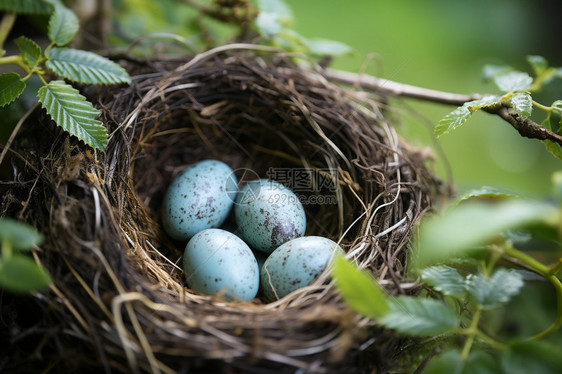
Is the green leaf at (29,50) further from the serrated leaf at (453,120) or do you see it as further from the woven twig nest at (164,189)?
the serrated leaf at (453,120)

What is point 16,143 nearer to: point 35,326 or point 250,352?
point 35,326

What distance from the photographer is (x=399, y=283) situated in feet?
2.79

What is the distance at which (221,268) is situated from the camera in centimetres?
93

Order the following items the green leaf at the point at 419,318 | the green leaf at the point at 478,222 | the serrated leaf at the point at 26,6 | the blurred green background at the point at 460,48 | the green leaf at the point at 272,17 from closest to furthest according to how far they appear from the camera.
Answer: the green leaf at the point at 478,222 < the green leaf at the point at 419,318 < the serrated leaf at the point at 26,6 < the green leaf at the point at 272,17 < the blurred green background at the point at 460,48

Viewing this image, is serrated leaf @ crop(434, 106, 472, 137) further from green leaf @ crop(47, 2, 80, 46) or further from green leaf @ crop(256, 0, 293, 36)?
green leaf @ crop(47, 2, 80, 46)

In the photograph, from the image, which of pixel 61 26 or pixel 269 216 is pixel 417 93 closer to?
pixel 269 216

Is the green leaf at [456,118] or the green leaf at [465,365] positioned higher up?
the green leaf at [456,118]

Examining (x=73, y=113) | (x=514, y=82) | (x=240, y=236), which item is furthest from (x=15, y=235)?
(x=514, y=82)

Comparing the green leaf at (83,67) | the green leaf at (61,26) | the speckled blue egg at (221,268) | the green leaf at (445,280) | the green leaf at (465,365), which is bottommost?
the speckled blue egg at (221,268)

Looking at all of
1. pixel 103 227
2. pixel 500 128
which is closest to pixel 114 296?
pixel 103 227

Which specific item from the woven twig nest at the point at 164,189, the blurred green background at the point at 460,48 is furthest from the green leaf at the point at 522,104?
→ the blurred green background at the point at 460,48

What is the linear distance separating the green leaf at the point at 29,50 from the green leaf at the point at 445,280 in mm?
941

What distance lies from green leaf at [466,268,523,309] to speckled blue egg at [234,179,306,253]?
443mm

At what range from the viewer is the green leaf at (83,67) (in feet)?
3.14
